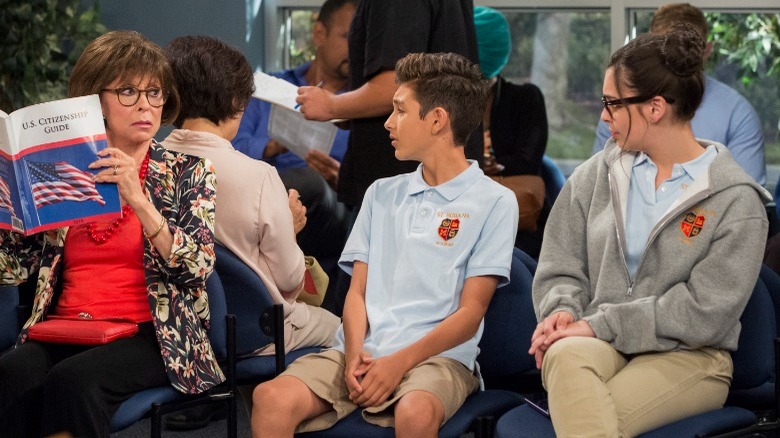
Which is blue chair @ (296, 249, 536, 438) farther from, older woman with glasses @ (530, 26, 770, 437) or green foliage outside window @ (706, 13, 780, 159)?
green foliage outside window @ (706, 13, 780, 159)

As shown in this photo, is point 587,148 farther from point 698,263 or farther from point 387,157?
point 698,263

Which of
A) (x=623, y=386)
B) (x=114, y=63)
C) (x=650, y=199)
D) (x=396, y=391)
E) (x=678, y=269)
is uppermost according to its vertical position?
(x=114, y=63)

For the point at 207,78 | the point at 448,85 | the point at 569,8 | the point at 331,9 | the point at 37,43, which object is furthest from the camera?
the point at 569,8

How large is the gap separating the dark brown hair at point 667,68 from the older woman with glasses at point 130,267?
1.05 metres

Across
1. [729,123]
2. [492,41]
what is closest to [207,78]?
[492,41]

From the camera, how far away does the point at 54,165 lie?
2508 millimetres

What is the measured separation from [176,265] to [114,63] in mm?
541

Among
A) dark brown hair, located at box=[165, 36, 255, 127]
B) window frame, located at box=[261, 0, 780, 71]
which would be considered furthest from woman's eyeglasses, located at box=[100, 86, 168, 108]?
window frame, located at box=[261, 0, 780, 71]

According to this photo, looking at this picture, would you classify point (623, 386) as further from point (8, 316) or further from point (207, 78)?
point (8, 316)

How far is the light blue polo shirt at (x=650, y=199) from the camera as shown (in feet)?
8.75

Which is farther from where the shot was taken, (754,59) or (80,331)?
(754,59)

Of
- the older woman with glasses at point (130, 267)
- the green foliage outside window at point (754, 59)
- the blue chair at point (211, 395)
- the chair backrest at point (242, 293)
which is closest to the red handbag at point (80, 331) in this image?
the older woman with glasses at point (130, 267)

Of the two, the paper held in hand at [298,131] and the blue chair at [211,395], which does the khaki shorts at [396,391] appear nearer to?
the blue chair at [211,395]

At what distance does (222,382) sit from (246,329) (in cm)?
16
